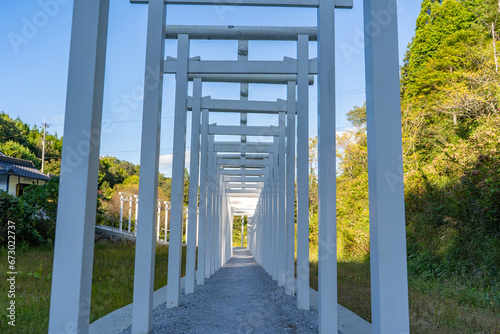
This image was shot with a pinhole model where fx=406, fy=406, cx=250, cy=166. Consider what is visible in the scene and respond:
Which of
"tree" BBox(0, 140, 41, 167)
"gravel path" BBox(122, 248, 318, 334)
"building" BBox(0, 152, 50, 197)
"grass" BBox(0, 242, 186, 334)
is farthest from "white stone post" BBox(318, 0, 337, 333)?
"tree" BBox(0, 140, 41, 167)

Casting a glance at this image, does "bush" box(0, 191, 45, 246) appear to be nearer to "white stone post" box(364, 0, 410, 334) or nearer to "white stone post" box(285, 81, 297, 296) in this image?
"white stone post" box(285, 81, 297, 296)

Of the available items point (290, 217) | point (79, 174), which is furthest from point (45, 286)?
point (79, 174)

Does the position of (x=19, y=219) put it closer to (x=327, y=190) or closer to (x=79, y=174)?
(x=327, y=190)

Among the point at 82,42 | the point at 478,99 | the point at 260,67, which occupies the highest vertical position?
the point at 478,99

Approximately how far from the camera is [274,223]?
12055 mm

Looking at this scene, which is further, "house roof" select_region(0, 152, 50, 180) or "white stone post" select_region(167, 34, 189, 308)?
"house roof" select_region(0, 152, 50, 180)

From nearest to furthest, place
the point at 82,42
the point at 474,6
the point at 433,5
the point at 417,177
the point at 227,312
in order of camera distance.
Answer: the point at 82,42, the point at 227,312, the point at 417,177, the point at 474,6, the point at 433,5

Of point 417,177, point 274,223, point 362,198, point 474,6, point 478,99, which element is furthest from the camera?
point 474,6

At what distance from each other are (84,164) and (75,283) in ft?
2.66

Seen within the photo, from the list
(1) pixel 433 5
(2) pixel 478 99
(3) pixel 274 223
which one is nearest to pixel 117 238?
(3) pixel 274 223

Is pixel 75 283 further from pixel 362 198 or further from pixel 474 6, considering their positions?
pixel 474 6

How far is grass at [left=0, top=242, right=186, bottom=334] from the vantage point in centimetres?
538

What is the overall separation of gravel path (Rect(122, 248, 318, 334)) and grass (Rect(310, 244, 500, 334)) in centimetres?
110

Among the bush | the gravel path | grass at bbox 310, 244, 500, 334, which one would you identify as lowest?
the gravel path
